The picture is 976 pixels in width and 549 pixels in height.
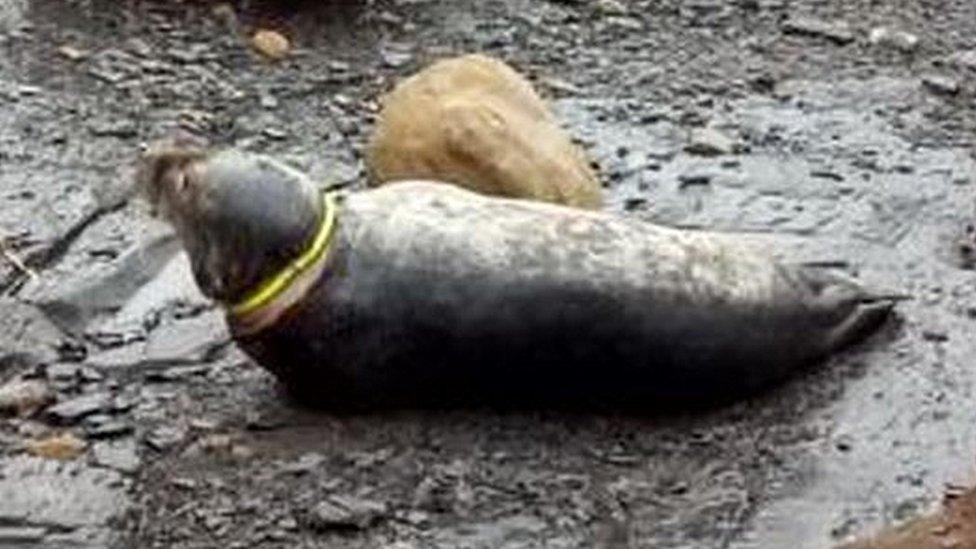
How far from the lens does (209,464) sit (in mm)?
5191

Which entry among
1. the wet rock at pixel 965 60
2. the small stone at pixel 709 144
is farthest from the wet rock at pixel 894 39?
the small stone at pixel 709 144

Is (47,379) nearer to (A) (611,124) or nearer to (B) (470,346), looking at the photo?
(B) (470,346)

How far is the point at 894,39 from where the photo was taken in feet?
26.0

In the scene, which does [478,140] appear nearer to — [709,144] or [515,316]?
[515,316]

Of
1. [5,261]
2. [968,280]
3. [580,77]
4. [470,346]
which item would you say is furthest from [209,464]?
[580,77]

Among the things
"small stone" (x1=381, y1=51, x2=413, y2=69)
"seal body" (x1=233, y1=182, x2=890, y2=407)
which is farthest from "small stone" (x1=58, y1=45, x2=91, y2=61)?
"seal body" (x1=233, y1=182, x2=890, y2=407)

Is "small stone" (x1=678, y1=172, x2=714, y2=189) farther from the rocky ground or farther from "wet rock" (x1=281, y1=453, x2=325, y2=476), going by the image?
"wet rock" (x1=281, y1=453, x2=325, y2=476)

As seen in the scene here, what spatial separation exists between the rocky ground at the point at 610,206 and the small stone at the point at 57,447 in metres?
0.01

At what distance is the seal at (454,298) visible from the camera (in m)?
5.14

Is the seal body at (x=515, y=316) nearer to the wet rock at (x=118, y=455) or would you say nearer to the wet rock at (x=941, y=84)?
the wet rock at (x=118, y=455)

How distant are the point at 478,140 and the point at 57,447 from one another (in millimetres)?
1328

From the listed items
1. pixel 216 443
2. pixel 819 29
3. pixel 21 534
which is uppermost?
pixel 819 29

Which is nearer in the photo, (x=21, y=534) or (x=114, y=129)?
(x=21, y=534)

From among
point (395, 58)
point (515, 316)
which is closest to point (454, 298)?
point (515, 316)
